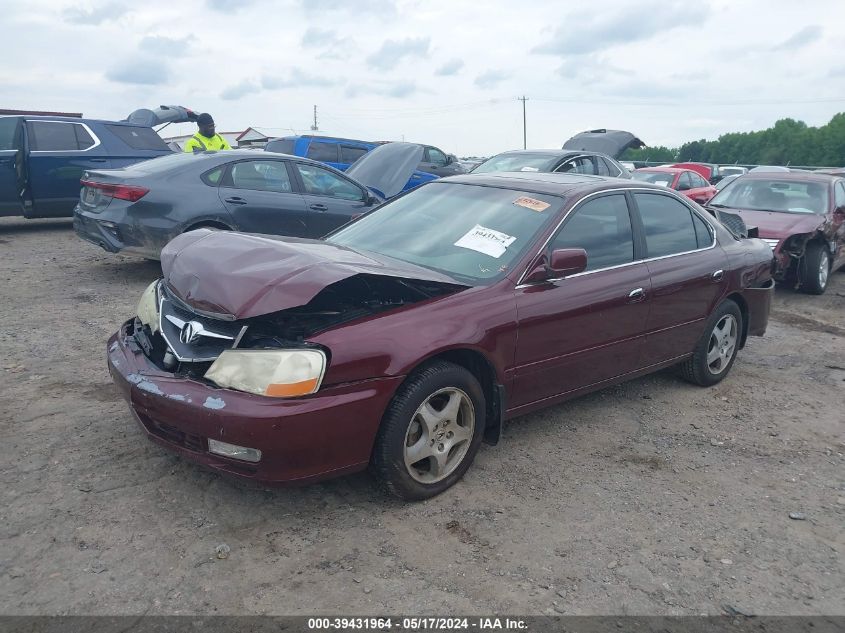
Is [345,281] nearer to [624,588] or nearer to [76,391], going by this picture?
[624,588]

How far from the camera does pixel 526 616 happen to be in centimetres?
266

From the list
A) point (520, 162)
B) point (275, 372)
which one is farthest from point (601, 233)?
point (520, 162)

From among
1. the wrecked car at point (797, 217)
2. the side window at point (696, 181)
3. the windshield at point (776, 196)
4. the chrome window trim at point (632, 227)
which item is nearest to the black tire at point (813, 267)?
the wrecked car at point (797, 217)

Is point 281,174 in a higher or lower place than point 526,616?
higher

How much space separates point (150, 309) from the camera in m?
3.76

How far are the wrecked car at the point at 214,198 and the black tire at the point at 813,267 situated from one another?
5.06m

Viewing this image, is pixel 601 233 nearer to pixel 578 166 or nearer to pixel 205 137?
pixel 578 166

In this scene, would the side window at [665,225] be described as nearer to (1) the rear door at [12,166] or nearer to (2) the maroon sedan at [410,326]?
(2) the maroon sedan at [410,326]

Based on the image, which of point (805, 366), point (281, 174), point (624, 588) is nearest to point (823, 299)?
point (805, 366)

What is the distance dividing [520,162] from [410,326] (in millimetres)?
7708

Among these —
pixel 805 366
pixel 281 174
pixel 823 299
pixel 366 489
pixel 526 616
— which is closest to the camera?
pixel 526 616

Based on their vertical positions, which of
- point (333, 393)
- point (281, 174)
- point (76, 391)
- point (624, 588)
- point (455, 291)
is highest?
point (281, 174)

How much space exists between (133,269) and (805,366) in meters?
7.01

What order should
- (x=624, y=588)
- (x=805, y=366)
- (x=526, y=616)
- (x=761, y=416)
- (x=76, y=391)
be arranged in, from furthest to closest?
(x=805, y=366) → (x=761, y=416) → (x=76, y=391) → (x=624, y=588) → (x=526, y=616)
